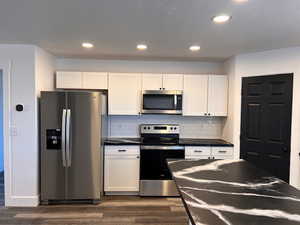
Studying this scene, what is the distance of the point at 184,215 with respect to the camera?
333 cm

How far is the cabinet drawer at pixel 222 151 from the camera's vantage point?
3.97 meters

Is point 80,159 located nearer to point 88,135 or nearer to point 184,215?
point 88,135

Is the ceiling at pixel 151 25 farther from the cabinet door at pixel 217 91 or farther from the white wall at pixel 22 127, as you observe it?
the cabinet door at pixel 217 91

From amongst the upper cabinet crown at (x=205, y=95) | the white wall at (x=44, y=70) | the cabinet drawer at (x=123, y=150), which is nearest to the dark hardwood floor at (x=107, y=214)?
the cabinet drawer at (x=123, y=150)

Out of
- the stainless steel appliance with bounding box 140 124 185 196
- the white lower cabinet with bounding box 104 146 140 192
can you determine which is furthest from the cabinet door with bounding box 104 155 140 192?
the stainless steel appliance with bounding box 140 124 185 196

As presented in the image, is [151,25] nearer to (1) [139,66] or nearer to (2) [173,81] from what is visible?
(2) [173,81]

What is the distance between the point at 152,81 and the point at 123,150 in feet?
4.24

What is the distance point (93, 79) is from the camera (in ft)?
Answer: 13.6

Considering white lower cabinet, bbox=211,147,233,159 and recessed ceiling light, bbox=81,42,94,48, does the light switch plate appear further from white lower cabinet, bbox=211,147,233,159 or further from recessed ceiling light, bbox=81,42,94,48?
white lower cabinet, bbox=211,147,233,159

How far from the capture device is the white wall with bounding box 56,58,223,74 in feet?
14.5

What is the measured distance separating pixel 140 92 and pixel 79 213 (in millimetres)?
2129

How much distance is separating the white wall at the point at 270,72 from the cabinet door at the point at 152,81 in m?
1.23

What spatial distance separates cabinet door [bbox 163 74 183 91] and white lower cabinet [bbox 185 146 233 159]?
1.07 meters

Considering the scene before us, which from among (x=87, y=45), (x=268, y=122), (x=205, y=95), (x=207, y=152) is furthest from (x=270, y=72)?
(x=87, y=45)
